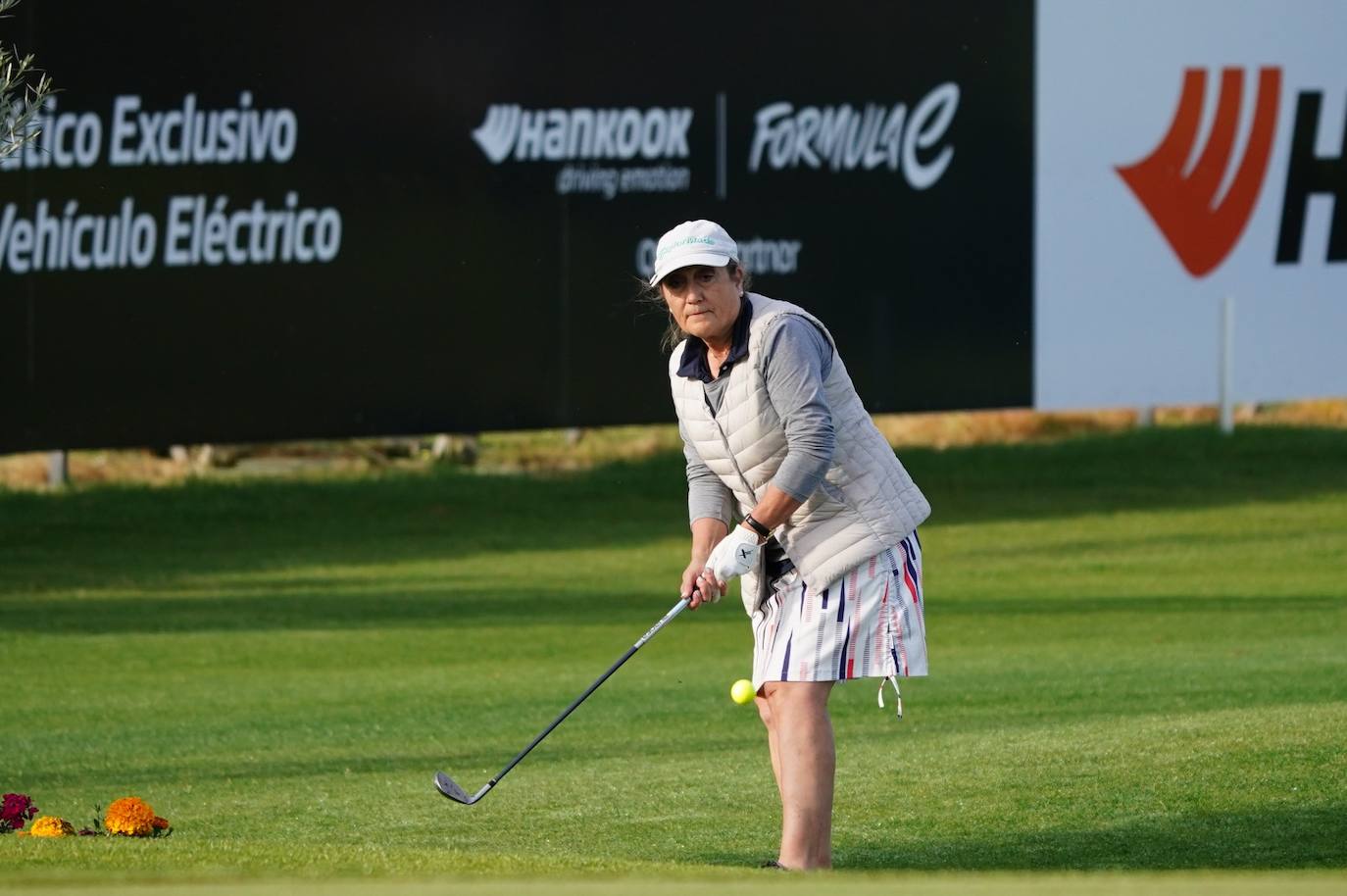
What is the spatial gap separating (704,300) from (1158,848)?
2.08 m

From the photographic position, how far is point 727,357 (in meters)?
5.80

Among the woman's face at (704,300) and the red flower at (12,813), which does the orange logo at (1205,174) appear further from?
the red flower at (12,813)

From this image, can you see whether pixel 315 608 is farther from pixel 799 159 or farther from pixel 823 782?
pixel 823 782

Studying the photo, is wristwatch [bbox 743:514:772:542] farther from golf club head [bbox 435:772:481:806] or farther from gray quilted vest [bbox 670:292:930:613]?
golf club head [bbox 435:772:481:806]

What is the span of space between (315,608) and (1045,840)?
8101 mm

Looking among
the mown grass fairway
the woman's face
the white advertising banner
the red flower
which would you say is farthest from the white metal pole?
the red flower

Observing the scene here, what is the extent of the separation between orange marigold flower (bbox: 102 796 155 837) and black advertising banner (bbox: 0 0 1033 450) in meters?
8.62

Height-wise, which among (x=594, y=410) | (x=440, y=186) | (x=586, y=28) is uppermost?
(x=586, y=28)

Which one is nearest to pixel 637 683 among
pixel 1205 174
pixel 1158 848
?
pixel 1158 848

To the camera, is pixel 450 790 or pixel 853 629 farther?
pixel 450 790

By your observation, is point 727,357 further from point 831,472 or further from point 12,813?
point 12,813

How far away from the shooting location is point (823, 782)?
574 centimetres

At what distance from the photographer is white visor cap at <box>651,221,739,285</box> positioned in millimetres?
5727

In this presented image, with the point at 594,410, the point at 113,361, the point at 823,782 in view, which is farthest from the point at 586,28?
the point at 823,782
